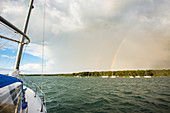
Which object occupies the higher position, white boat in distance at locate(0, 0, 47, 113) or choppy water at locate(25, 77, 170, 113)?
white boat in distance at locate(0, 0, 47, 113)

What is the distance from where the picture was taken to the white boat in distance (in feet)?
6.43

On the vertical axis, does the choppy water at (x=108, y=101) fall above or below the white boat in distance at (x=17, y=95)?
below

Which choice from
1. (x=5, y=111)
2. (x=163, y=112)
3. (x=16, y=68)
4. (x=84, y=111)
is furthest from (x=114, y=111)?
(x=16, y=68)

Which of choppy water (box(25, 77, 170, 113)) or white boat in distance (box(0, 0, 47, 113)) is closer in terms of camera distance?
white boat in distance (box(0, 0, 47, 113))

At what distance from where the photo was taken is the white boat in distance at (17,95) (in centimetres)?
196

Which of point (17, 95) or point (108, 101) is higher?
point (17, 95)

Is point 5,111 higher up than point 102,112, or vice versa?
point 5,111

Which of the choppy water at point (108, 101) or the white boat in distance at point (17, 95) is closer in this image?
the white boat in distance at point (17, 95)

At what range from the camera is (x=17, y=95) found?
2697 millimetres

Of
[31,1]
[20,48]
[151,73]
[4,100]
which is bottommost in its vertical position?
[151,73]

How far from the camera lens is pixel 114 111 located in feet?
19.6

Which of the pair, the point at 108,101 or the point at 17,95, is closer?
the point at 17,95

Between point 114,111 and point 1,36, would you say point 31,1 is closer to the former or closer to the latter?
point 1,36

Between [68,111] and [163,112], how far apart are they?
22.8ft
